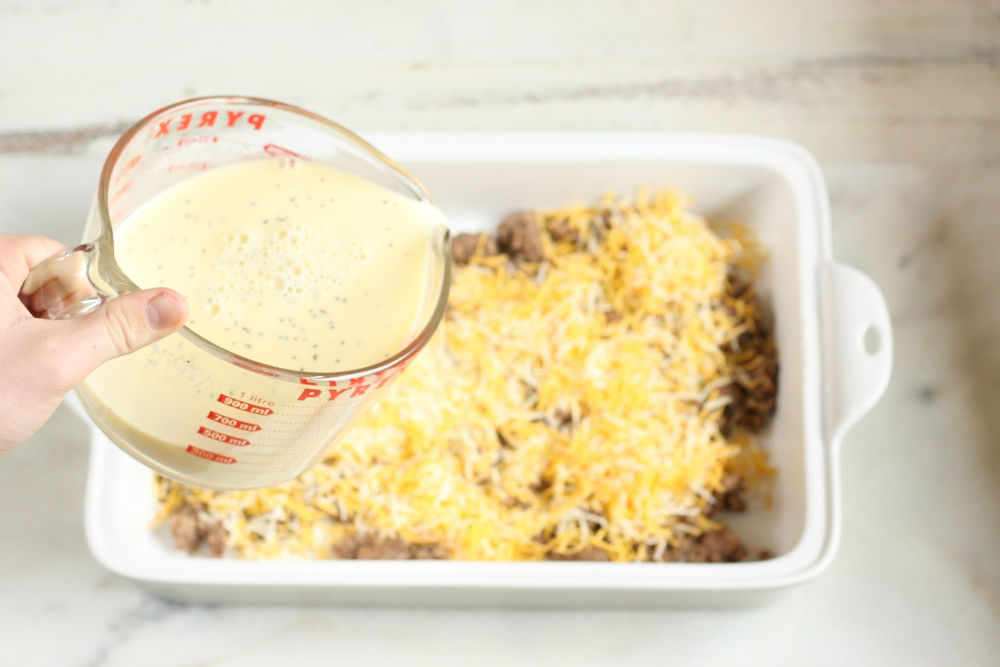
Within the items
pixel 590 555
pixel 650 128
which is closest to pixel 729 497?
pixel 590 555

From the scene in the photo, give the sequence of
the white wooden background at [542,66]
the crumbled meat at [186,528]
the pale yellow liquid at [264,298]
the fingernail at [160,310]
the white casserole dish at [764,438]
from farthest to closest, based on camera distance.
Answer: the white wooden background at [542,66] → the crumbled meat at [186,528] → the white casserole dish at [764,438] → the pale yellow liquid at [264,298] → the fingernail at [160,310]

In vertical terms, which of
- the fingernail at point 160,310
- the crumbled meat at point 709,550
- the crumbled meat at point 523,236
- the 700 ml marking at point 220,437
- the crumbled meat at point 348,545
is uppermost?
Result: the crumbled meat at point 523,236

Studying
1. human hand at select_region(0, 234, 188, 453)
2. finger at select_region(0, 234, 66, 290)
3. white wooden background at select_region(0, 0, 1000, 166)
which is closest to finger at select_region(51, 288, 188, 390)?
human hand at select_region(0, 234, 188, 453)

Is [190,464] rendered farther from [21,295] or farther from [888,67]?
[888,67]

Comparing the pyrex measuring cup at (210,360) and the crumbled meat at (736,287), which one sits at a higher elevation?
the crumbled meat at (736,287)

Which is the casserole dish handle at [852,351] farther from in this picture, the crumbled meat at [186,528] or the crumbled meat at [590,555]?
the crumbled meat at [186,528]

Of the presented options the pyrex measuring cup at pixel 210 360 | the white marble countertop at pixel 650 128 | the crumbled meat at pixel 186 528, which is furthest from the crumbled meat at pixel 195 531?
the pyrex measuring cup at pixel 210 360

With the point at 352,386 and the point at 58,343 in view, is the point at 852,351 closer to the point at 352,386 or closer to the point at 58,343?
the point at 352,386

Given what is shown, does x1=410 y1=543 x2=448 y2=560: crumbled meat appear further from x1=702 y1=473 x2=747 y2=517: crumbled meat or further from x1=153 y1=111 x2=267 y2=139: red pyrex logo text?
x1=153 y1=111 x2=267 y2=139: red pyrex logo text
